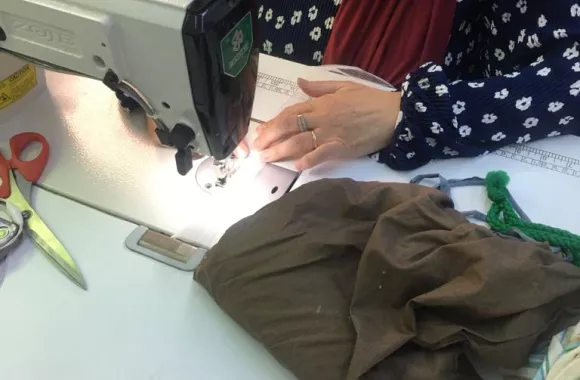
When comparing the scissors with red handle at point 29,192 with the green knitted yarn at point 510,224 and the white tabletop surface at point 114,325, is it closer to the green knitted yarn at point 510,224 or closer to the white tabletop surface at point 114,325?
the white tabletop surface at point 114,325

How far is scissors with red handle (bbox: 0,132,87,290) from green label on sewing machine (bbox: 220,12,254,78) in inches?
12.1

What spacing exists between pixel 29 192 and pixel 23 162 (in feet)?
0.14

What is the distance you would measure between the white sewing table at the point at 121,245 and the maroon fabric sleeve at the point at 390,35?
11cm

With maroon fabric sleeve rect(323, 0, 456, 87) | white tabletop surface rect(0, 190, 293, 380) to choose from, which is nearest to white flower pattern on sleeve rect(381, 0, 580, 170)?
maroon fabric sleeve rect(323, 0, 456, 87)

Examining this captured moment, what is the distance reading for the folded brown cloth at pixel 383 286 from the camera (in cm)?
65

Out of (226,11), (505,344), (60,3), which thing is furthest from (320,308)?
(60,3)

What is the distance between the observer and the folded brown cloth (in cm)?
65

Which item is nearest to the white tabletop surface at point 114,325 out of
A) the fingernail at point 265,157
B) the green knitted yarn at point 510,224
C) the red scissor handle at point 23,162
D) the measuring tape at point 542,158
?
the red scissor handle at point 23,162

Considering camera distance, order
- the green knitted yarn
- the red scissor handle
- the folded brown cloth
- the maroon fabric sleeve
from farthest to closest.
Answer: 1. the maroon fabric sleeve
2. the red scissor handle
3. the green knitted yarn
4. the folded brown cloth

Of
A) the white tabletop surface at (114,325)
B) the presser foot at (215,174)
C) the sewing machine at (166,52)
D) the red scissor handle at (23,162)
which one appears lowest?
the white tabletop surface at (114,325)

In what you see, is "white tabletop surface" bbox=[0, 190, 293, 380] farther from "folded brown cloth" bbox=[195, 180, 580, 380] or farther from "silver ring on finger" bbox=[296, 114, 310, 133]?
"silver ring on finger" bbox=[296, 114, 310, 133]

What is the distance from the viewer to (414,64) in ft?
3.49

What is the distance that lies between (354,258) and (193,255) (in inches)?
7.9

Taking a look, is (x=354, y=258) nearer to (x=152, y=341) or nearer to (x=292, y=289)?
(x=292, y=289)
